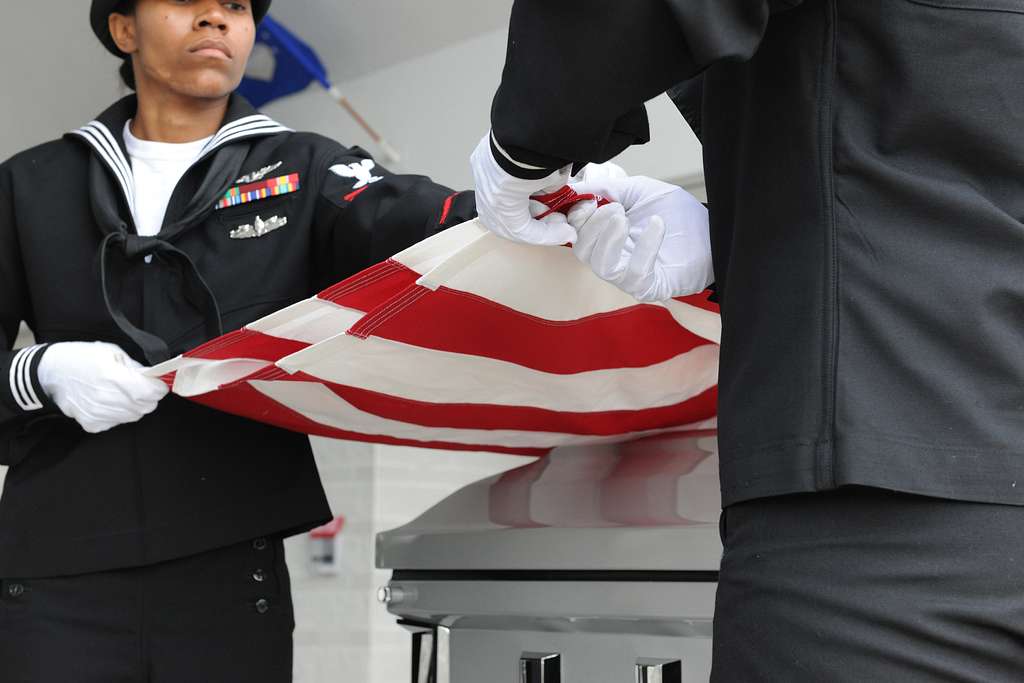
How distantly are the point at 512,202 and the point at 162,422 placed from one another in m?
0.88

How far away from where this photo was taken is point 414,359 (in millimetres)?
1366

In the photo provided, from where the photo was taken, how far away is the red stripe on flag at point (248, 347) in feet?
4.42

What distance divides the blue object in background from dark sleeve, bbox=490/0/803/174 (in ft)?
8.40

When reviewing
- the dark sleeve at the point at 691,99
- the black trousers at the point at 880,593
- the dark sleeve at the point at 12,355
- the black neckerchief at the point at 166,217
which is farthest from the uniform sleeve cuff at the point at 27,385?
the black trousers at the point at 880,593

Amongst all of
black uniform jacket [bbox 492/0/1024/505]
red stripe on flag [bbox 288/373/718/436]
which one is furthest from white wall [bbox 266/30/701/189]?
black uniform jacket [bbox 492/0/1024/505]

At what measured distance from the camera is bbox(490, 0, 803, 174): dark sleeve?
0.75 metres

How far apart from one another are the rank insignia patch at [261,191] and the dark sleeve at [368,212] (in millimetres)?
48

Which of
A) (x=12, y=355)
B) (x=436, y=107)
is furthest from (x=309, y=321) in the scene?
(x=436, y=107)

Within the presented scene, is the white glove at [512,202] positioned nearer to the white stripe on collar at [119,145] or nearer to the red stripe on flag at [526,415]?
the red stripe on flag at [526,415]

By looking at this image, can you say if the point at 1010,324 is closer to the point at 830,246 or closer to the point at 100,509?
the point at 830,246

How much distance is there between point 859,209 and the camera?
79 cm

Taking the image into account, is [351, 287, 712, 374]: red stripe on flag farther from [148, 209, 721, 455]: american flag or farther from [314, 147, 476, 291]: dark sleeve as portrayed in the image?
[314, 147, 476, 291]: dark sleeve

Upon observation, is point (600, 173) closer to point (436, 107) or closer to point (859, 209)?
point (859, 209)

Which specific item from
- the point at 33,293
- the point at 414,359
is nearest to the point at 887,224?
the point at 414,359
